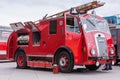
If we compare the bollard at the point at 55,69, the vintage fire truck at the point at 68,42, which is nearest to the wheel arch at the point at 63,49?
the vintage fire truck at the point at 68,42

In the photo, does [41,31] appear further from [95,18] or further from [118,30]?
[118,30]

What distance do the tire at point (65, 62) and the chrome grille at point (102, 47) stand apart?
4.11 feet

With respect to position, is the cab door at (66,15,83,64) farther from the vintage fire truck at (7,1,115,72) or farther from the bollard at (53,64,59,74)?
the bollard at (53,64,59,74)

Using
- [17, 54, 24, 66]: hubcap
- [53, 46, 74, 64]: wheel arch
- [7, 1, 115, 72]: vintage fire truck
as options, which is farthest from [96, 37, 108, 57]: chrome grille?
[17, 54, 24, 66]: hubcap

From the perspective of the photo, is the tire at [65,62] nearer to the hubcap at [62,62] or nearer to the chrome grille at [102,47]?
the hubcap at [62,62]

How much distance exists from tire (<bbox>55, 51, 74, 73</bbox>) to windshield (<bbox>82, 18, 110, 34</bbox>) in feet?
4.54

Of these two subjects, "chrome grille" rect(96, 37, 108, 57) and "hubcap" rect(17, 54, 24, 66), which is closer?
"chrome grille" rect(96, 37, 108, 57)

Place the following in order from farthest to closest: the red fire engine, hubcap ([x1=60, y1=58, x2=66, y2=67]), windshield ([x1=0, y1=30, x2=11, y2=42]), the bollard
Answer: windshield ([x1=0, y1=30, x2=11, y2=42])
the red fire engine
hubcap ([x1=60, y1=58, x2=66, y2=67])
the bollard

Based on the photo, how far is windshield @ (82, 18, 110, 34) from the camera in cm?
1454

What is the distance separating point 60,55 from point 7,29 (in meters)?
9.95

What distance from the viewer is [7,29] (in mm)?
23922

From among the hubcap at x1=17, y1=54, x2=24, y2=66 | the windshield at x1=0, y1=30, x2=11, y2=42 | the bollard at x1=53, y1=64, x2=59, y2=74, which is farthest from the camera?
the windshield at x1=0, y1=30, x2=11, y2=42

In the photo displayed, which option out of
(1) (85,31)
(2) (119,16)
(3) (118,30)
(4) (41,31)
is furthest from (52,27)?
(2) (119,16)

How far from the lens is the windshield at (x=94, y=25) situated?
14.5 metres
